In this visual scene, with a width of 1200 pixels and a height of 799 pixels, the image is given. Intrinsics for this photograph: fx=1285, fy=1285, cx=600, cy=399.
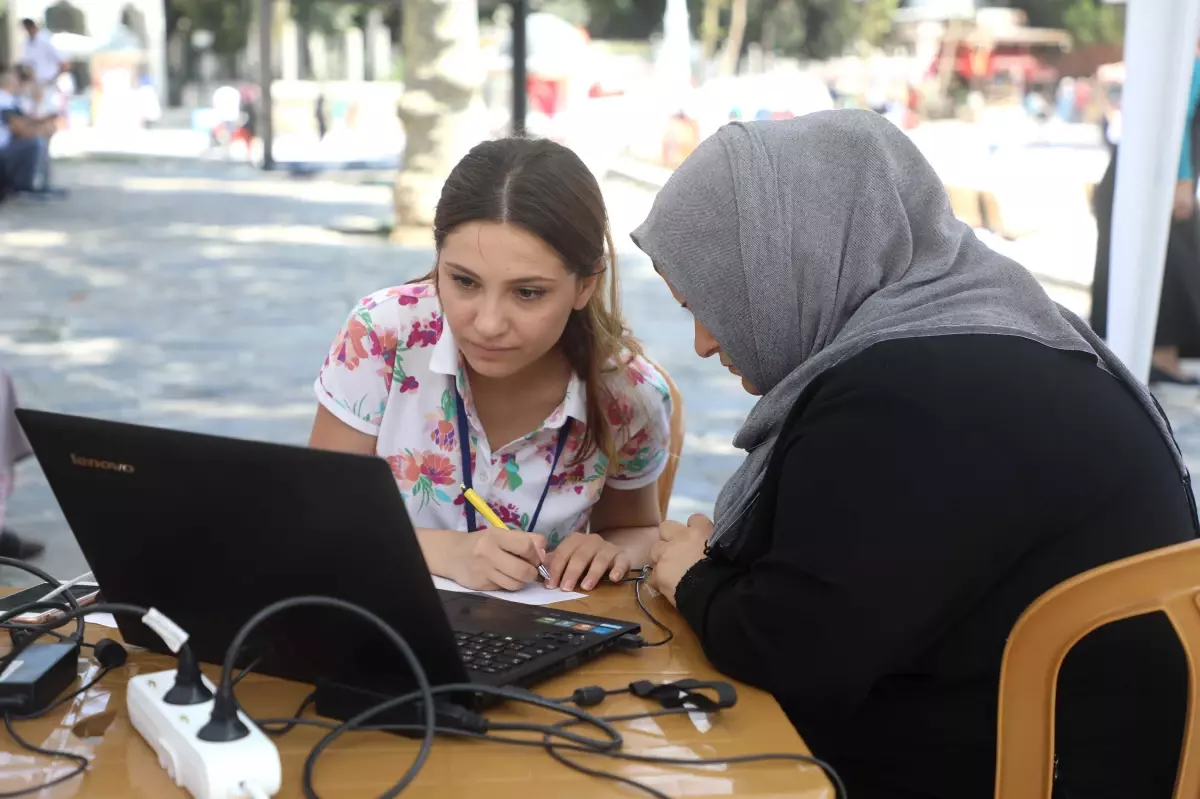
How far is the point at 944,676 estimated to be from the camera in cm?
136

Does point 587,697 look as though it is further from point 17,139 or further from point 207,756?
point 17,139

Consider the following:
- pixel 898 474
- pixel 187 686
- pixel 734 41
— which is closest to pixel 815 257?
pixel 898 474

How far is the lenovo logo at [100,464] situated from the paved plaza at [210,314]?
68mm

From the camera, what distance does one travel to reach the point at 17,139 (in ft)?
42.5

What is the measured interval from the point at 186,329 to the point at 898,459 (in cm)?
700

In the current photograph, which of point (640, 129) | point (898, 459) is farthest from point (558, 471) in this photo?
point (640, 129)

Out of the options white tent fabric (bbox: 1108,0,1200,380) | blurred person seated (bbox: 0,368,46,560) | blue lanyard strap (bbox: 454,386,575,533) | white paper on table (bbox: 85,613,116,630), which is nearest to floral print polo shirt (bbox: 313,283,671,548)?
blue lanyard strap (bbox: 454,386,575,533)

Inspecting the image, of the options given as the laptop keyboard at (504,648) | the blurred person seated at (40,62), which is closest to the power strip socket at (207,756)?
the laptop keyboard at (504,648)

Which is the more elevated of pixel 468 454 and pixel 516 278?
pixel 516 278

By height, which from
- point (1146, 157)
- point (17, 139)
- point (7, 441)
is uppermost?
point (1146, 157)

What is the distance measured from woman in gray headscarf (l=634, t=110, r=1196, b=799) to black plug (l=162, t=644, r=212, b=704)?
52cm

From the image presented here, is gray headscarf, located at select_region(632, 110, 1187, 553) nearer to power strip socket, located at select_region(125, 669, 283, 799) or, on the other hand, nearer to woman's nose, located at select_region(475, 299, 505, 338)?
woman's nose, located at select_region(475, 299, 505, 338)

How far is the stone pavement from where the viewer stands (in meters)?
5.57

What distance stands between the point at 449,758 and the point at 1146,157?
9.33 feet
